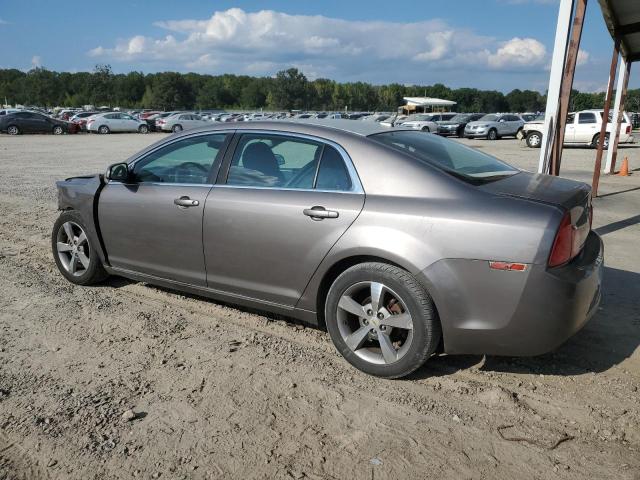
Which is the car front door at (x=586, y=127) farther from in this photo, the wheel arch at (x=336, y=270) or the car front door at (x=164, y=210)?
the wheel arch at (x=336, y=270)

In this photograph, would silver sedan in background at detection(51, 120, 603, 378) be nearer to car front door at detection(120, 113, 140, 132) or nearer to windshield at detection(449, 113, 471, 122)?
windshield at detection(449, 113, 471, 122)

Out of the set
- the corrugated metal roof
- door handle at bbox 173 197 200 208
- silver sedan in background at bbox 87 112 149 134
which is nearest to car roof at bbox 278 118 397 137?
door handle at bbox 173 197 200 208

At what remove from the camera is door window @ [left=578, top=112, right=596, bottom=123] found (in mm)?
23487

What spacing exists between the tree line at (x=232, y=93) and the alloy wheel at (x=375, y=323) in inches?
3321

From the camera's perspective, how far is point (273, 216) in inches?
143

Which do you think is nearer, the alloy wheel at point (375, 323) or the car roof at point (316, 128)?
the alloy wheel at point (375, 323)

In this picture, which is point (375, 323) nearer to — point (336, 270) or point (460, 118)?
point (336, 270)

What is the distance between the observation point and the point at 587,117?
77.7ft

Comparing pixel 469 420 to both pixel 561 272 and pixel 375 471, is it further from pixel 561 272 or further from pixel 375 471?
pixel 561 272

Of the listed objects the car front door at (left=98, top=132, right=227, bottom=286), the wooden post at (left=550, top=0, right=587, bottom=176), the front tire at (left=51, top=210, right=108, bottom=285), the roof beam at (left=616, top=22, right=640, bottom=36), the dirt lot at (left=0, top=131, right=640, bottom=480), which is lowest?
the dirt lot at (left=0, top=131, right=640, bottom=480)

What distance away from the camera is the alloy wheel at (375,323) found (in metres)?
3.26

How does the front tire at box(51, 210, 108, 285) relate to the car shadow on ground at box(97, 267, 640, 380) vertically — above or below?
above

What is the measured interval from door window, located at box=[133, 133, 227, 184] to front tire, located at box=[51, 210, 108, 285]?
91 cm

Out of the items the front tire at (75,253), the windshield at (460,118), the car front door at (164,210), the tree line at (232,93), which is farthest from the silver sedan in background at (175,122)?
the tree line at (232,93)
